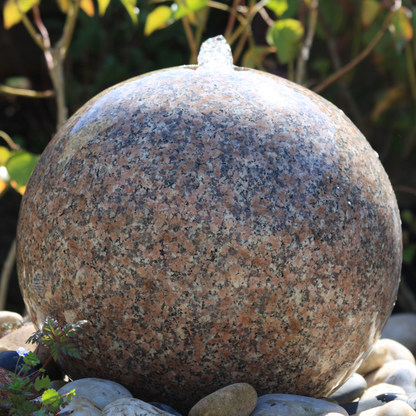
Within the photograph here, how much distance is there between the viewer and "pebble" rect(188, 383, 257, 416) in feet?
5.83

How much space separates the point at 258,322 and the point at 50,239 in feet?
2.84

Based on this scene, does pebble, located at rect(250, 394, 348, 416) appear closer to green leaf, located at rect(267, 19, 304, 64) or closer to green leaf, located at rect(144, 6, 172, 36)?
green leaf, located at rect(267, 19, 304, 64)

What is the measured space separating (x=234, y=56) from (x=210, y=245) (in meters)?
3.18

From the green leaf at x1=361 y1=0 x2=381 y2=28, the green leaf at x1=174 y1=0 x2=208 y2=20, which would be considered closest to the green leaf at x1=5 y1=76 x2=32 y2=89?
the green leaf at x1=174 y1=0 x2=208 y2=20

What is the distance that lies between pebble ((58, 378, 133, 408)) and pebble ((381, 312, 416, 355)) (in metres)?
3.10

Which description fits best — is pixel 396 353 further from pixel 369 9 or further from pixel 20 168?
pixel 369 9

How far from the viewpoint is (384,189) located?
7.28ft

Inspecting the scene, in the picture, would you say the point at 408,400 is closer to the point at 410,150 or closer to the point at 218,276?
the point at 218,276

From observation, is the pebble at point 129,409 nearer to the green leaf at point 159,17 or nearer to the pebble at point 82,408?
the pebble at point 82,408

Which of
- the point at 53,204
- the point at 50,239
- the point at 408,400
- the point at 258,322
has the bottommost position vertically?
the point at 408,400

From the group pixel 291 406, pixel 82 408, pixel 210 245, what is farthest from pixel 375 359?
pixel 82 408

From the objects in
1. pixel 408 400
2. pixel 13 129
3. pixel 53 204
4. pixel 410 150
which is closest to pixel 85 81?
pixel 13 129

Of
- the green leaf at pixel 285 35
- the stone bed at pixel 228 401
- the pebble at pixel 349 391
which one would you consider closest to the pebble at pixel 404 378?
the stone bed at pixel 228 401

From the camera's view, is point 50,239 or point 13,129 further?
point 13,129
